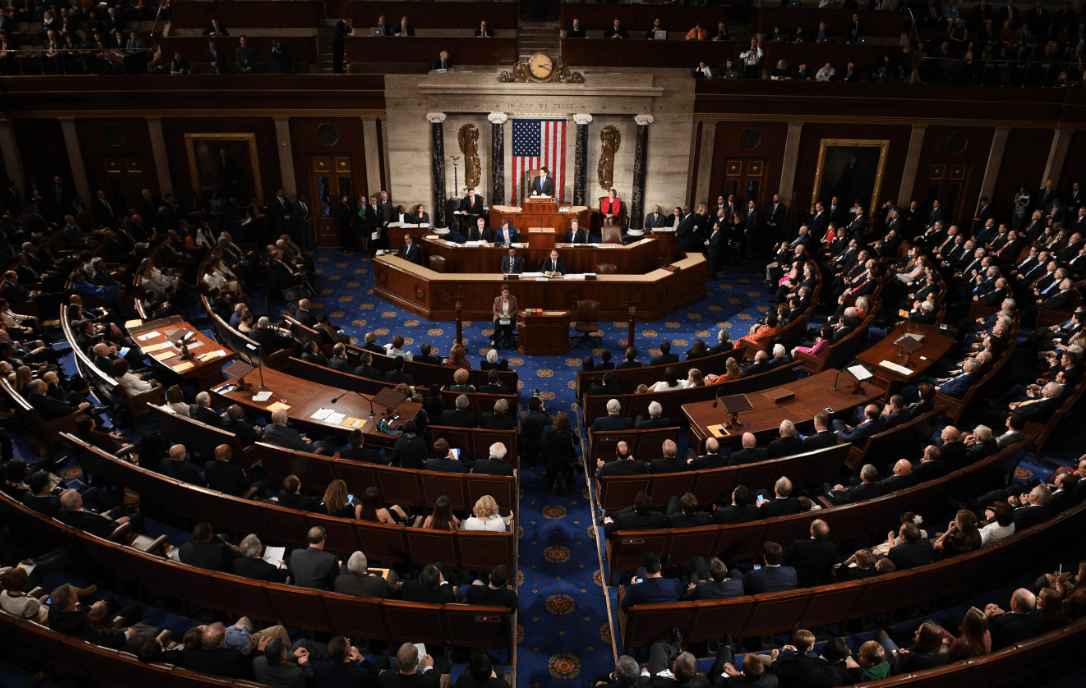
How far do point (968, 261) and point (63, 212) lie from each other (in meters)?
20.7

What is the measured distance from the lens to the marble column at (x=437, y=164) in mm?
17656

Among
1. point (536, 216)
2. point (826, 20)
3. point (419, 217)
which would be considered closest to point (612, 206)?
point (536, 216)

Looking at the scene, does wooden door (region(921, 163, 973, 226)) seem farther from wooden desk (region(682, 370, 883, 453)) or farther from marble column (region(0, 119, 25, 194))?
marble column (region(0, 119, 25, 194))

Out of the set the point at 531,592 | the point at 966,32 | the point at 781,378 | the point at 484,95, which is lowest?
the point at 531,592

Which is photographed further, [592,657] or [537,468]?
[537,468]

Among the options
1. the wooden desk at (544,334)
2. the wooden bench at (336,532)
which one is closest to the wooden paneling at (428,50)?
the wooden desk at (544,334)

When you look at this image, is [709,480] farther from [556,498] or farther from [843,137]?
[843,137]

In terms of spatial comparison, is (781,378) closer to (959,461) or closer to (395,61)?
(959,461)

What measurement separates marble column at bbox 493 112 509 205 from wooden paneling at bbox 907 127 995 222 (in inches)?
403

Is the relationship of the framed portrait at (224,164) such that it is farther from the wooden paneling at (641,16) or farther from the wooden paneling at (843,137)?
the wooden paneling at (843,137)

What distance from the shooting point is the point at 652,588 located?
6.23m

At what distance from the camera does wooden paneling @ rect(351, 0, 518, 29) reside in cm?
1781

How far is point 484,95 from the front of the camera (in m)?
17.4

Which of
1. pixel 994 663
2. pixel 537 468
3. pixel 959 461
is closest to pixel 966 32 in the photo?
pixel 959 461
